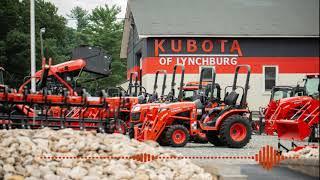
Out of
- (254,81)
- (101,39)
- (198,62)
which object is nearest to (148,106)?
(254,81)

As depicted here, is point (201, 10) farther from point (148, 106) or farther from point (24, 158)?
point (148, 106)

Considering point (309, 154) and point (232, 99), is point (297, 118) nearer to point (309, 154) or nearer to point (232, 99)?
point (232, 99)

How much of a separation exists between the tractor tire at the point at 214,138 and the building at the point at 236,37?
1.24 meters

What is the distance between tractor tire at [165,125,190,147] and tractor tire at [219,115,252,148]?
780 mm

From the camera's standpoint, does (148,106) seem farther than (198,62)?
No

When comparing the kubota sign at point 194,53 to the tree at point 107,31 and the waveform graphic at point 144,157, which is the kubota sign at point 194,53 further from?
the waveform graphic at point 144,157

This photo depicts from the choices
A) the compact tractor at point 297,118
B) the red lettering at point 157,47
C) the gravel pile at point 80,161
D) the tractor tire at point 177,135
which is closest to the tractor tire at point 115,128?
the tractor tire at point 177,135

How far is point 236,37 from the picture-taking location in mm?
12008

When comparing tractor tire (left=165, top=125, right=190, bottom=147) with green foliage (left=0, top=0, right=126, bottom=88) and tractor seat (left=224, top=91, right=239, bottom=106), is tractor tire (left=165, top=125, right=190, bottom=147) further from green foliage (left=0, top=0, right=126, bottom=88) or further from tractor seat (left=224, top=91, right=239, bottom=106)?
green foliage (left=0, top=0, right=126, bottom=88)

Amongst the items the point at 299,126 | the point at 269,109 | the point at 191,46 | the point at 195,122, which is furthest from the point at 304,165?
the point at 191,46

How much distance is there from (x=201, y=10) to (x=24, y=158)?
2877 millimetres

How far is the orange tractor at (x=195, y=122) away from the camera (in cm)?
1292

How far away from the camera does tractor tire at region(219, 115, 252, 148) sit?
13.2 m

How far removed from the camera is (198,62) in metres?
20.1
